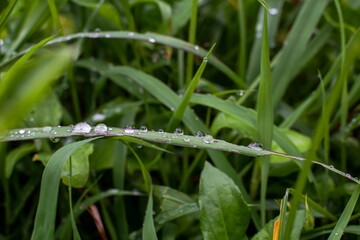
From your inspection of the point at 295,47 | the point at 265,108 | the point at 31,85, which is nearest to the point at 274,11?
the point at 295,47

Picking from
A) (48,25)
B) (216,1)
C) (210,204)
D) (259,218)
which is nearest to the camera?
(210,204)

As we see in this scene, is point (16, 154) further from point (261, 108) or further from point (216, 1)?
point (216, 1)

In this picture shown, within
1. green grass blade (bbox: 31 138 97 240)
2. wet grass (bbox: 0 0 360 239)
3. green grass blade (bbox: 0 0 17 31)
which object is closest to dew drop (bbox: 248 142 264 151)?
wet grass (bbox: 0 0 360 239)

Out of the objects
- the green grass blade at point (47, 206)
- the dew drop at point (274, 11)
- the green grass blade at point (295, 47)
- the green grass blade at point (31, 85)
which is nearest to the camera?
the green grass blade at point (31, 85)

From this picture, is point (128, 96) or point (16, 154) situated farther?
point (128, 96)

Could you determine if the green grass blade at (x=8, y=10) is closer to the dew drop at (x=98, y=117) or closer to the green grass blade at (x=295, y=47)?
the dew drop at (x=98, y=117)

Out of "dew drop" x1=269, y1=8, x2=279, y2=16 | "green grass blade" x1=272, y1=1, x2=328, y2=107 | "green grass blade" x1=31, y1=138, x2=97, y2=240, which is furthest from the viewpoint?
"dew drop" x1=269, y1=8, x2=279, y2=16

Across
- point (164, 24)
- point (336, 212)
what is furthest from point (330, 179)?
point (164, 24)

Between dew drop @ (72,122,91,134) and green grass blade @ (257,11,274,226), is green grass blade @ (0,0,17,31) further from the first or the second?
green grass blade @ (257,11,274,226)

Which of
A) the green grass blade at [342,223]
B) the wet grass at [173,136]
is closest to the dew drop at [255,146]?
the wet grass at [173,136]
